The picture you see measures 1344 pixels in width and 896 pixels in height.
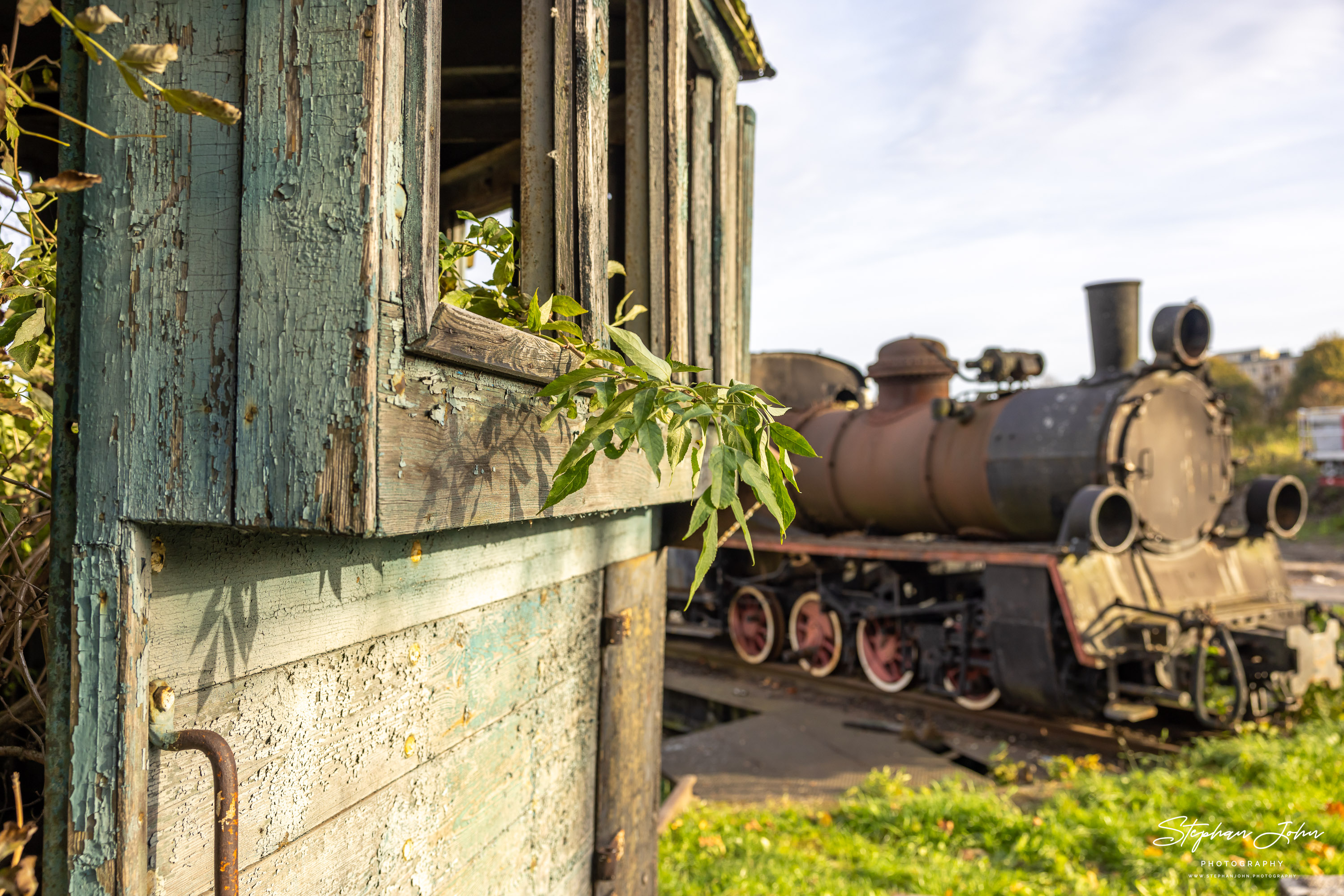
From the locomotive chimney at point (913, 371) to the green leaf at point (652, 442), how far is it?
293 inches

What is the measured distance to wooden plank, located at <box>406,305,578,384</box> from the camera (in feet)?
4.00

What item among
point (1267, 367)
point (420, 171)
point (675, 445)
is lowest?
point (675, 445)

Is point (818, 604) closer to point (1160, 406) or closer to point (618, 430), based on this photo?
point (1160, 406)

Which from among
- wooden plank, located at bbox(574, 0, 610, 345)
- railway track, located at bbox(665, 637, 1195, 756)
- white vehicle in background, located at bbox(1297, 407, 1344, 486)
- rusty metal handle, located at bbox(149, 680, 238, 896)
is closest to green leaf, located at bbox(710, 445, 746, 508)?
wooden plank, located at bbox(574, 0, 610, 345)

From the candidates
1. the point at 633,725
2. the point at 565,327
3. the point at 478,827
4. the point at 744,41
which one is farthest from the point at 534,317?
the point at 744,41

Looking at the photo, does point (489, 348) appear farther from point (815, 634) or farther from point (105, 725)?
point (815, 634)

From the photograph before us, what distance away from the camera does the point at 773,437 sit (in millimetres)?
1403

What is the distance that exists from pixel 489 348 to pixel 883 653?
7.54m

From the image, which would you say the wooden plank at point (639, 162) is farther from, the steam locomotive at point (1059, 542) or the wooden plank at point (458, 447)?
the steam locomotive at point (1059, 542)

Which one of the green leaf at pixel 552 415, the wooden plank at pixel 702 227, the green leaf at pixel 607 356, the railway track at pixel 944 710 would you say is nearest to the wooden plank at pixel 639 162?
the wooden plank at pixel 702 227

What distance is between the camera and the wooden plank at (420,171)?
119 cm

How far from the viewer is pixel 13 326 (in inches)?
49.8

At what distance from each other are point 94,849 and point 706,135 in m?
2.31

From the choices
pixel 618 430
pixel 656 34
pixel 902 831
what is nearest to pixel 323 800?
pixel 618 430
